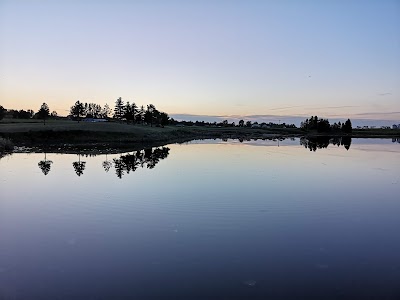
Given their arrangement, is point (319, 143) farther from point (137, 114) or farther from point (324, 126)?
point (324, 126)

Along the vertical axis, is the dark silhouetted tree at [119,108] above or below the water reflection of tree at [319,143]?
above

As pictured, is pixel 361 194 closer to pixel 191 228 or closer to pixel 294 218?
pixel 294 218

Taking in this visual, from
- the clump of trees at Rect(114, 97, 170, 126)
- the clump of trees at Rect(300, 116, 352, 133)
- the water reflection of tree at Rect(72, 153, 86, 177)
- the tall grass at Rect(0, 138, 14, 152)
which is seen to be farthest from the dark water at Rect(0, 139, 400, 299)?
the clump of trees at Rect(300, 116, 352, 133)

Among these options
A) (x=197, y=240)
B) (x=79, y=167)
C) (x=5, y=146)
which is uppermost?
(x=5, y=146)

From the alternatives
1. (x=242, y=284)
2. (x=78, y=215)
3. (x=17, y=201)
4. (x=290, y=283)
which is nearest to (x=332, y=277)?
(x=290, y=283)

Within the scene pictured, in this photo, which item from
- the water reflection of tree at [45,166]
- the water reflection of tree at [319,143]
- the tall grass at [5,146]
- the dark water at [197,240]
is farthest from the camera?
the water reflection of tree at [319,143]

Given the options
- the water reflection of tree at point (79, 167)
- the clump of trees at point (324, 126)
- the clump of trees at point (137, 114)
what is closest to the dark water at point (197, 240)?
the water reflection of tree at point (79, 167)

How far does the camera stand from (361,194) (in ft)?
71.5

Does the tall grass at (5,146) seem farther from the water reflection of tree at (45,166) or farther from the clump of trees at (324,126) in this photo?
the clump of trees at (324,126)

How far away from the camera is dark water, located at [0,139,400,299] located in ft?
30.5

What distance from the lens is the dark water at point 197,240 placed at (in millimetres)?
9297

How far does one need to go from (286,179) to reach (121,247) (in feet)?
57.6

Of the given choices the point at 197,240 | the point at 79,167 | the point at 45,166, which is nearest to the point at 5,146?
the point at 45,166

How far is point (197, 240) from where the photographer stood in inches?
498
